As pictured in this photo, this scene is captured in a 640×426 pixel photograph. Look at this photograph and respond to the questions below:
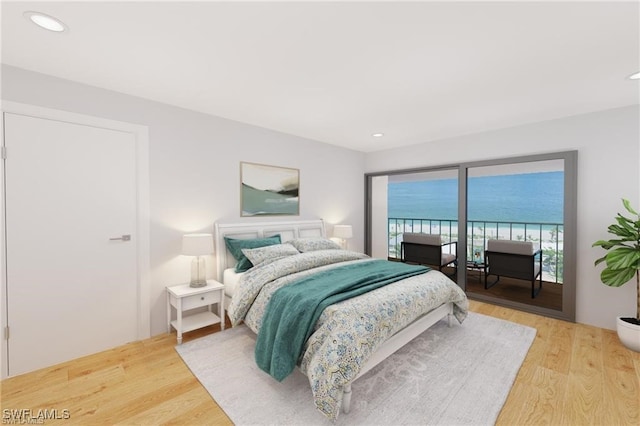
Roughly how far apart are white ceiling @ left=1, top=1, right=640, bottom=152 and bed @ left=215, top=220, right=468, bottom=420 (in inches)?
65.3

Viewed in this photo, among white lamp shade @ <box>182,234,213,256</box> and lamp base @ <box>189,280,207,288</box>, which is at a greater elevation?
white lamp shade @ <box>182,234,213,256</box>

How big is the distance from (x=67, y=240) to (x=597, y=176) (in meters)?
5.46

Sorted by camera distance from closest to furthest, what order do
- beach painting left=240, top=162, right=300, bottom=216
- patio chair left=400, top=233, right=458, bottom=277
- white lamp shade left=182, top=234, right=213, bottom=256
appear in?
white lamp shade left=182, top=234, right=213, bottom=256
beach painting left=240, top=162, right=300, bottom=216
patio chair left=400, top=233, right=458, bottom=277

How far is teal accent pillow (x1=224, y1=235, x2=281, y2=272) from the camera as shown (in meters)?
3.12

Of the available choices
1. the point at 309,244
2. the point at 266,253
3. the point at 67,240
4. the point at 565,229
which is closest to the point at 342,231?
the point at 309,244

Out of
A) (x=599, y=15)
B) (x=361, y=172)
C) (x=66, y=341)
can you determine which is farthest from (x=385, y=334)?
(x=361, y=172)

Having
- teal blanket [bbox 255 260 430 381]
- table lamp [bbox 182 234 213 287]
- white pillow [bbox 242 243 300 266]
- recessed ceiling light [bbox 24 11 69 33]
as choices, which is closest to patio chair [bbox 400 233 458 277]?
teal blanket [bbox 255 260 430 381]

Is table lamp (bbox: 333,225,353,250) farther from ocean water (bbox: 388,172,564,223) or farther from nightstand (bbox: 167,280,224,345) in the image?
nightstand (bbox: 167,280,224,345)

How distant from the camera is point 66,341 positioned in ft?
7.91

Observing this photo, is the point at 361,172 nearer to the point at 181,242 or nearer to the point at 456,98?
the point at 456,98

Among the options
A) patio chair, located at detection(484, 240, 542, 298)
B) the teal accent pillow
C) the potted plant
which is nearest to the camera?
the potted plant

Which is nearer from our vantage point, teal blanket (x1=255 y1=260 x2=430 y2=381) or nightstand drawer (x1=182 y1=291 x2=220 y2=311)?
teal blanket (x1=255 y1=260 x2=430 y2=381)

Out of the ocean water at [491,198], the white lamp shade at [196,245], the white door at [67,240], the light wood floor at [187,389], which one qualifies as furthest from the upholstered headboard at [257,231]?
the ocean water at [491,198]

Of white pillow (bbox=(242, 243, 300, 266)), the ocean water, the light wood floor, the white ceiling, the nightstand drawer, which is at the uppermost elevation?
the white ceiling
